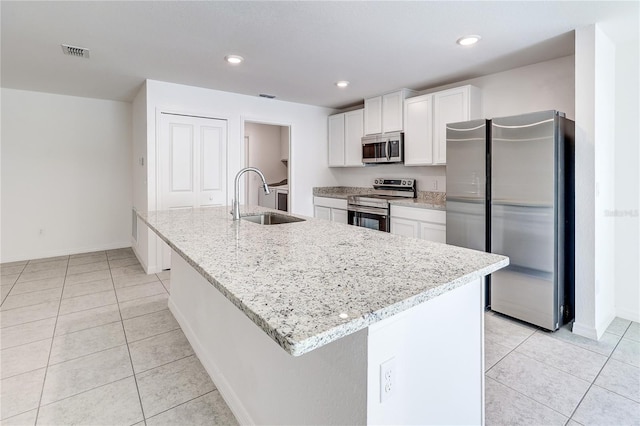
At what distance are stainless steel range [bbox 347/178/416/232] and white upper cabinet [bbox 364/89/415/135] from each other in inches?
29.2

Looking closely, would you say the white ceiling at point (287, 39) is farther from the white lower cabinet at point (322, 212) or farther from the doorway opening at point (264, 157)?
the doorway opening at point (264, 157)

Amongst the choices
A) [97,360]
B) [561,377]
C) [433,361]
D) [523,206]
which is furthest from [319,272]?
[523,206]

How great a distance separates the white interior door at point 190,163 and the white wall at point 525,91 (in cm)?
278

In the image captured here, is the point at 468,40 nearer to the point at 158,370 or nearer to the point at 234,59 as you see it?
the point at 234,59

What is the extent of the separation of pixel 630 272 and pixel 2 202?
7.24m

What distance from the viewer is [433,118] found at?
3803 mm

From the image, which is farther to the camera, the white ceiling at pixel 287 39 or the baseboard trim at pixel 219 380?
the white ceiling at pixel 287 39

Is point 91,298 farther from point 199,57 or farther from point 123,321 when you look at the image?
point 199,57

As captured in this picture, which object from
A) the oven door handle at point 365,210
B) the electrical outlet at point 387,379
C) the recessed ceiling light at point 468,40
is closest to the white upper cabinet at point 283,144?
the oven door handle at point 365,210

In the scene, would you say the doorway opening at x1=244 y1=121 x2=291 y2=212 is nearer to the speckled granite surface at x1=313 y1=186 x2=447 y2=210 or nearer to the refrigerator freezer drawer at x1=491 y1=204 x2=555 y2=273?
the speckled granite surface at x1=313 y1=186 x2=447 y2=210

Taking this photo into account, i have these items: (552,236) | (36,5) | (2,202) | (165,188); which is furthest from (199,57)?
(2,202)

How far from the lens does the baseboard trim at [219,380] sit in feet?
5.27

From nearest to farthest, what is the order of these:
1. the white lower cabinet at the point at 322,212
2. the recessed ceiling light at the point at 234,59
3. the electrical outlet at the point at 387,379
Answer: the electrical outlet at the point at 387,379, the recessed ceiling light at the point at 234,59, the white lower cabinet at the point at 322,212

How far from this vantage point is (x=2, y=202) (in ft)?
14.6
